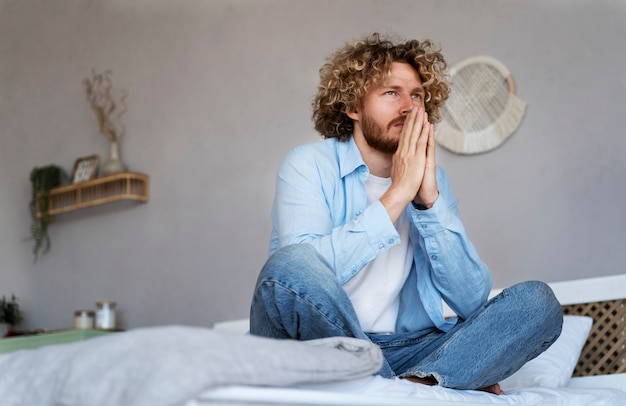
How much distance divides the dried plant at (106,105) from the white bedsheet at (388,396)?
2.99 metres

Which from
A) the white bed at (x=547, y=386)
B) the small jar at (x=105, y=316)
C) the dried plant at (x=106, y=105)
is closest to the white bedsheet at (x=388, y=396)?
the white bed at (x=547, y=386)

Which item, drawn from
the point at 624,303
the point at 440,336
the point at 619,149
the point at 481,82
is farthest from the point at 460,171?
the point at 440,336

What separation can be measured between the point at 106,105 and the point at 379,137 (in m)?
2.69

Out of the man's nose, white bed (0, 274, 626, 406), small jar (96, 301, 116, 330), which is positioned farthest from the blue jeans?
small jar (96, 301, 116, 330)

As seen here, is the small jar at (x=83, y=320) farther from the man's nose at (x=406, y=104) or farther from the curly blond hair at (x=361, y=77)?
the man's nose at (x=406, y=104)

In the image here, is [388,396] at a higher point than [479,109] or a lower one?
lower

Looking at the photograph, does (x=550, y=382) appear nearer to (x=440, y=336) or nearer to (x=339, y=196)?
(x=440, y=336)

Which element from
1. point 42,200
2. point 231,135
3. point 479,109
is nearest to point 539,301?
point 479,109

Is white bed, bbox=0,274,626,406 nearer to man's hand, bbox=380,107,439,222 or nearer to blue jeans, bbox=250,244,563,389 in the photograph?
blue jeans, bbox=250,244,563,389

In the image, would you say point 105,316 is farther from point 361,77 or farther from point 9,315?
point 361,77

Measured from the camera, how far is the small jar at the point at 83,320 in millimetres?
3883

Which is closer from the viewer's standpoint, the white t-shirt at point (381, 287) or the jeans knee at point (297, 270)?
the jeans knee at point (297, 270)

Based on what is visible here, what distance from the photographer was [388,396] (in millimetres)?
1136

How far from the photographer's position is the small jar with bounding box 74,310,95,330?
3.88 metres
